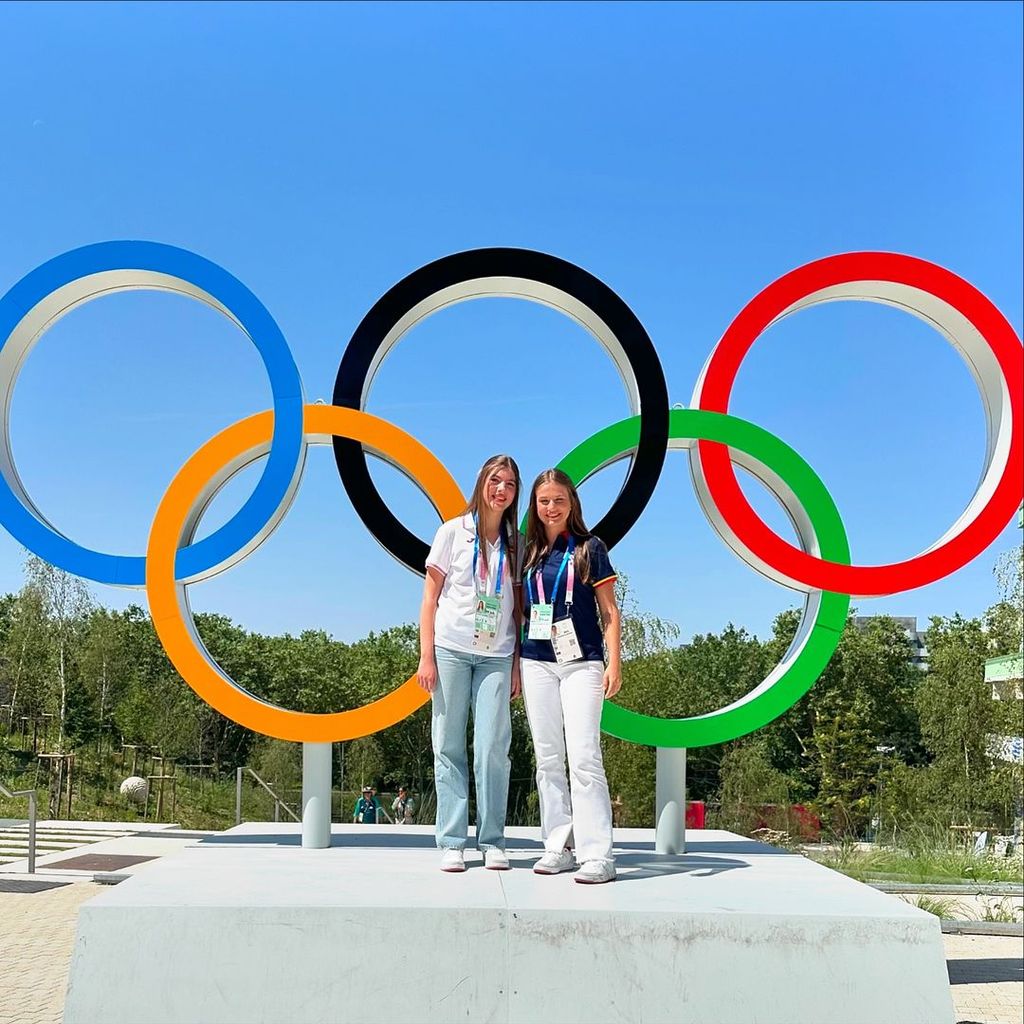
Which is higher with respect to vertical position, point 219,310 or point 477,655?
point 219,310

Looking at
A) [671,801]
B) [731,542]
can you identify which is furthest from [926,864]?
[731,542]

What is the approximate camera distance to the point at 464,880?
439cm

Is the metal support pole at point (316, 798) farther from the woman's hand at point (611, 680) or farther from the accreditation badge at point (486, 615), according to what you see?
the woman's hand at point (611, 680)

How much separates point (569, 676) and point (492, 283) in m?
2.42

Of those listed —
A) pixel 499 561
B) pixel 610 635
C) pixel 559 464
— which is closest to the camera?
pixel 610 635

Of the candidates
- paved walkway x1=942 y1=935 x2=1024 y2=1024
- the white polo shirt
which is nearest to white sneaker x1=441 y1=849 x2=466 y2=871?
the white polo shirt

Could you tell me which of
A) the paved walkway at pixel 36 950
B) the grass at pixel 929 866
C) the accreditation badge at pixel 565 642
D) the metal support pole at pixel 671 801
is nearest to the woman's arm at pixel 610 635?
the accreditation badge at pixel 565 642

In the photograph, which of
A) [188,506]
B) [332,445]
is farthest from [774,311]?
[188,506]

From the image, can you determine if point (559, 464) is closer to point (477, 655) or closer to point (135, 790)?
point (477, 655)

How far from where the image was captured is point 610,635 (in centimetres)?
462

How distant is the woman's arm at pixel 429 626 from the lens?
4.75m

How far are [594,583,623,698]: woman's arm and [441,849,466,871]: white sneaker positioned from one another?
3.08 feet

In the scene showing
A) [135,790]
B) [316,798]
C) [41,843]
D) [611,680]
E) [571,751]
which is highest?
[611,680]

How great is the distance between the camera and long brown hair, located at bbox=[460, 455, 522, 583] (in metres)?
4.82
